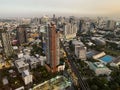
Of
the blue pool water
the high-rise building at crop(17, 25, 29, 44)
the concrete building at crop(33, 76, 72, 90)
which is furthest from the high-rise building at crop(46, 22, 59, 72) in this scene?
the high-rise building at crop(17, 25, 29, 44)

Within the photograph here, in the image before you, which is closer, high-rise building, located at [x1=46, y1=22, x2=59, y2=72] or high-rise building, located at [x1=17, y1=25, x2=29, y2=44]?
high-rise building, located at [x1=46, y1=22, x2=59, y2=72]

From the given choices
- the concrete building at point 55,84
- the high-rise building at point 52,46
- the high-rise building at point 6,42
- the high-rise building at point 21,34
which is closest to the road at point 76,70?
the concrete building at point 55,84

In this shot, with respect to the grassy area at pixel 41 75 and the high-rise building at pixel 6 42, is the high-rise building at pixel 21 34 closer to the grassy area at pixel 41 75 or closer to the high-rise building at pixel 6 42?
the high-rise building at pixel 6 42

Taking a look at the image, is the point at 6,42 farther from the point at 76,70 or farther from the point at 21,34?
the point at 76,70

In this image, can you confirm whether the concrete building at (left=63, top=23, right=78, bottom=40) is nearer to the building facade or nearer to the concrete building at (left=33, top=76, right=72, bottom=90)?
the building facade

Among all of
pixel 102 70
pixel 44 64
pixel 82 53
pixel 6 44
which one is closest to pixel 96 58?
pixel 82 53

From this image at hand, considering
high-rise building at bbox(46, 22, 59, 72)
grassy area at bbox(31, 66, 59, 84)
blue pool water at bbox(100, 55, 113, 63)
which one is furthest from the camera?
blue pool water at bbox(100, 55, 113, 63)

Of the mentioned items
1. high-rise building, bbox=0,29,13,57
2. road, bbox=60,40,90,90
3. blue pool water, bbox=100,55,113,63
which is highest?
high-rise building, bbox=0,29,13,57

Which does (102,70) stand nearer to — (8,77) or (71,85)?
(71,85)
